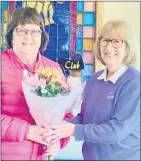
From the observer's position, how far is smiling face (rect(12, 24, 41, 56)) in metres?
1.38

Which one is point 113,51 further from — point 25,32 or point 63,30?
point 25,32

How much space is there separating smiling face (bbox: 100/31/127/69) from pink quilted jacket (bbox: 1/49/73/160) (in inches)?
8.0

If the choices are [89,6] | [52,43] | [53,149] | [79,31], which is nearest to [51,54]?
[52,43]

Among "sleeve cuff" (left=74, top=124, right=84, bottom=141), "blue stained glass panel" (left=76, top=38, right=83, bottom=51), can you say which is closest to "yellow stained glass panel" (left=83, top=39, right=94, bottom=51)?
"blue stained glass panel" (left=76, top=38, right=83, bottom=51)

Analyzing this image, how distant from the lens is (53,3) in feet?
4.60

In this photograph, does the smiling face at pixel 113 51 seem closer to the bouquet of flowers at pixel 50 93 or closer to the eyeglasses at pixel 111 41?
the eyeglasses at pixel 111 41

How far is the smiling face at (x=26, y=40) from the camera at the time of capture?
138cm

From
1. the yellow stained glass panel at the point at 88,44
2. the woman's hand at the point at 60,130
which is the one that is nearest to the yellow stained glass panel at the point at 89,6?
the yellow stained glass panel at the point at 88,44

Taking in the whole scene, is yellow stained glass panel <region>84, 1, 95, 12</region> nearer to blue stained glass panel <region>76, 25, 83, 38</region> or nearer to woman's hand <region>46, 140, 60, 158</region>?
blue stained glass panel <region>76, 25, 83, 38</region>

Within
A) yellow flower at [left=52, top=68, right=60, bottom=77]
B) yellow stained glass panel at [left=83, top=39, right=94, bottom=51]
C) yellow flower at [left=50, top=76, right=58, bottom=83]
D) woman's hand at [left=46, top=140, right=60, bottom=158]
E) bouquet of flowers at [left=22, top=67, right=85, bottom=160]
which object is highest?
yellow stained glass panel at [left=83, top=39, right=94, bottom=51]

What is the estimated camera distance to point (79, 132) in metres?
1.37

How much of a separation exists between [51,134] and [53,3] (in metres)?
0.54

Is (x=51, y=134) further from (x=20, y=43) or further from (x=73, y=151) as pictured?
(x=20, y=43)

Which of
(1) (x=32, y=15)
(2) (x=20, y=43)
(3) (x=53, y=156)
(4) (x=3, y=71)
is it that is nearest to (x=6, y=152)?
(3) (x=53, y=156)
